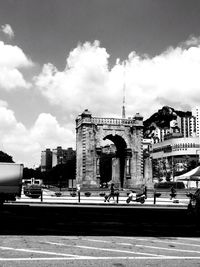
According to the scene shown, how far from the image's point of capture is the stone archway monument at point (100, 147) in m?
63.5

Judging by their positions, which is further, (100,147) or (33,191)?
(100,147)

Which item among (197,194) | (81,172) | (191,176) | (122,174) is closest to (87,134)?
(81,172)

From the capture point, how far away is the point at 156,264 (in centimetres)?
726

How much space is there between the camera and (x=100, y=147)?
6475 cm

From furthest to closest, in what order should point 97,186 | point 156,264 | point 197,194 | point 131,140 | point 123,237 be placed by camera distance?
point 131,140 < point 97,186 < point 197,194 < point 123,237 < point 156,264

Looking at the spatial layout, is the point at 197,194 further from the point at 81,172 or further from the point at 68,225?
the point at 81,172

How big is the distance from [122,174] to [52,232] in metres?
59.0

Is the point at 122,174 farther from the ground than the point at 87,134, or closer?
closer

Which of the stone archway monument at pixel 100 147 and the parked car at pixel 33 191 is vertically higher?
the stone archway monument at pixel 100 147

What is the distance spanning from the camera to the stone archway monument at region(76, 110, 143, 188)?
63.5 meters

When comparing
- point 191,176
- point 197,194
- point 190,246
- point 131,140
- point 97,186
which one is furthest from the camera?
point 131,140

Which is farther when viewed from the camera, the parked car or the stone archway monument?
the stone archway monument

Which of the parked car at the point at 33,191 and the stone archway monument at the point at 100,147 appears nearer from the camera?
the parked car at the point at 33,191

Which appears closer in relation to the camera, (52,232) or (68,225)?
(52,232)
